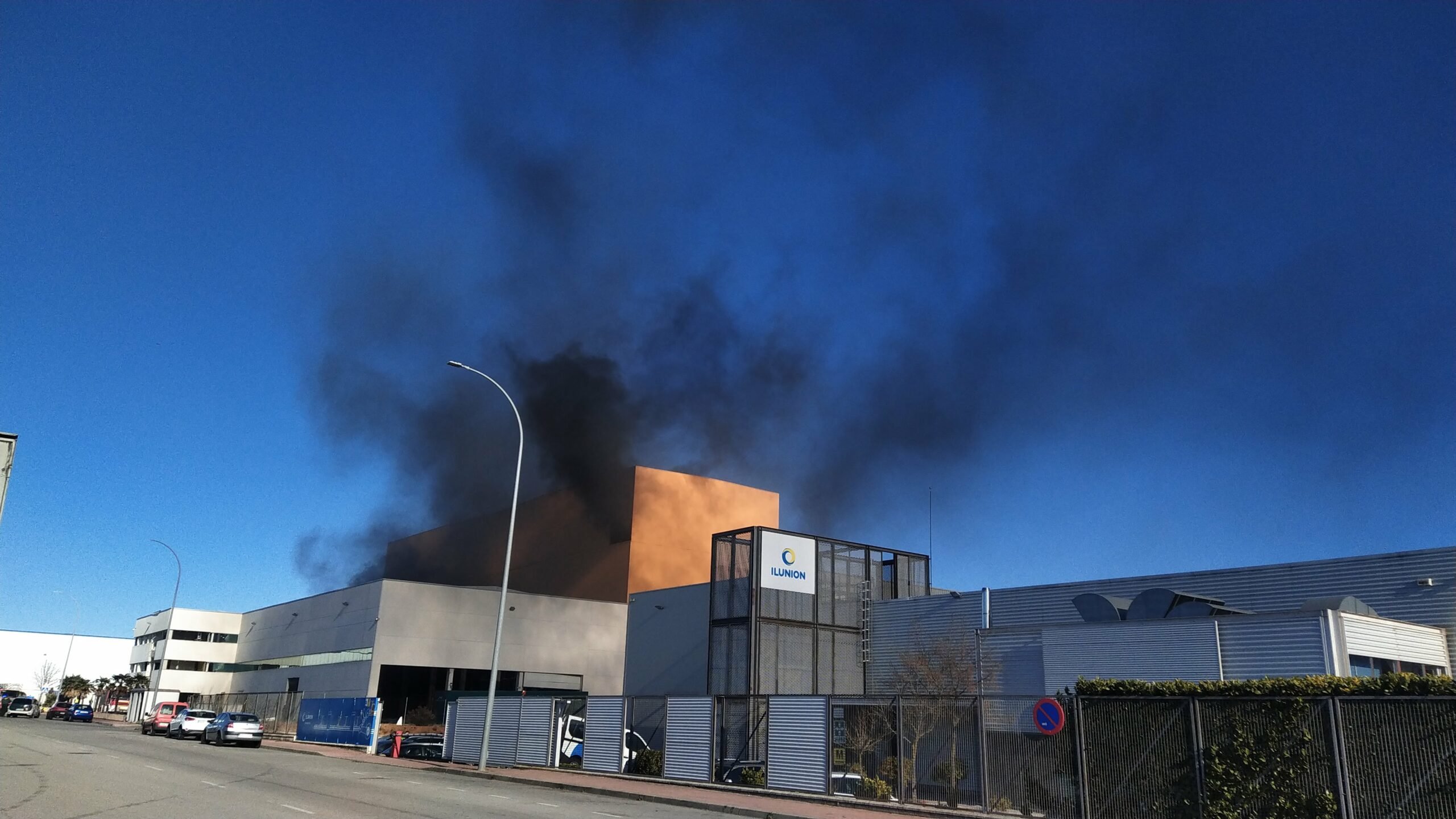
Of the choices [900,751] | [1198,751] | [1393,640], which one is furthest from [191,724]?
[1393,640]

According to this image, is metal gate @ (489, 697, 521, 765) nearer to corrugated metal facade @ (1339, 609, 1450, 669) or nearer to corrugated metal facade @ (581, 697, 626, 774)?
corrugated metal facade @ (581, 697, 626, 774)

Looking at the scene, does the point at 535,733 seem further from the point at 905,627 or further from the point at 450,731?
the point at 905,627

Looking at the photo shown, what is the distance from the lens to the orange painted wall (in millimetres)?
59219

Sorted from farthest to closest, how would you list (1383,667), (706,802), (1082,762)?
(1383,667)
(706,802)
(1082,762)

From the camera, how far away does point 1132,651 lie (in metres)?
22.3

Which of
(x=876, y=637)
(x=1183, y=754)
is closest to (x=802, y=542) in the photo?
(x=876, y=637)

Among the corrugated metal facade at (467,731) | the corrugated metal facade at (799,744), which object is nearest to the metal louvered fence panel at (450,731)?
the corrugated metal facade at (467,731)

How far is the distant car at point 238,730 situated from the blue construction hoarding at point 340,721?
131 inches

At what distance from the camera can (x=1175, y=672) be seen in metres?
21.3

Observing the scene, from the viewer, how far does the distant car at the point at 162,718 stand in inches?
1838

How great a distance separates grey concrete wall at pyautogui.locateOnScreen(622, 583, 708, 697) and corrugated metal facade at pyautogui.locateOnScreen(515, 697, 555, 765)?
10.5 m

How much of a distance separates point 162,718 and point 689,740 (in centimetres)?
3660

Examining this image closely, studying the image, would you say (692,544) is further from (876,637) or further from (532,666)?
(876,637)

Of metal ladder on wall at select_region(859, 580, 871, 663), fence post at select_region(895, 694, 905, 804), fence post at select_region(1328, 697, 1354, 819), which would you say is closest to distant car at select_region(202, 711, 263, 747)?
metal ladder on wall at select_region(859, 580, 871, 663)
